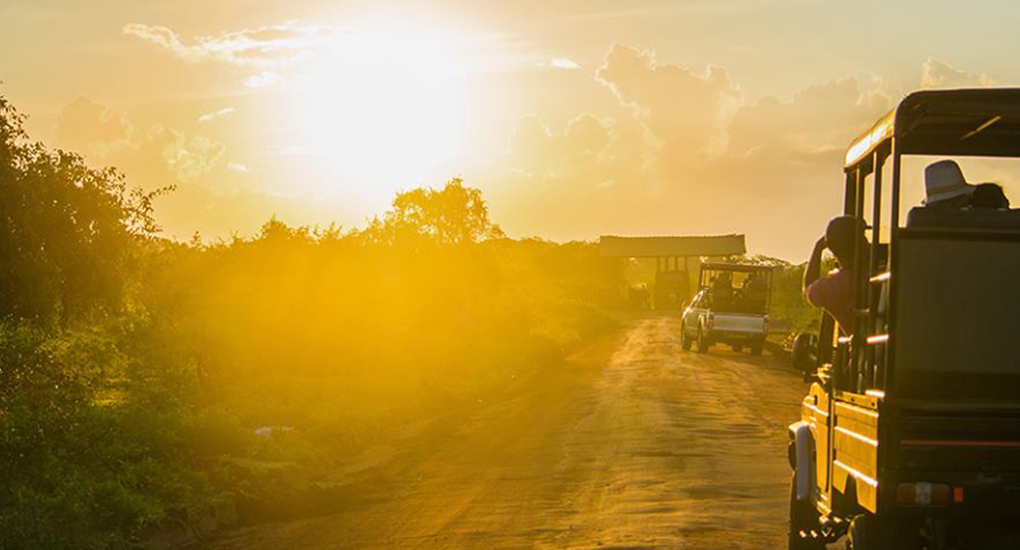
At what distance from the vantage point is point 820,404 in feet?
27.3

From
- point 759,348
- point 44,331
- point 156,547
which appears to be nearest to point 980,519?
point 156,547

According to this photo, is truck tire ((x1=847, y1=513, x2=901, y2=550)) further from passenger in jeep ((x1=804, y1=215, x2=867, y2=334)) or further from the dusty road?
the dusty road

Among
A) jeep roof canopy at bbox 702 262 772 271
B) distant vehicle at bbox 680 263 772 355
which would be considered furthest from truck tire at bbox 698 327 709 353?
jeep roof canopy at bbox 702 262 772 271

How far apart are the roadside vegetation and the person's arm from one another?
21.4 ft

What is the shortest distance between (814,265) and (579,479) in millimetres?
7638

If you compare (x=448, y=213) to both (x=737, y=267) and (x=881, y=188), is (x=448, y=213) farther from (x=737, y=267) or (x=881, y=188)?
(x=881, y=188)

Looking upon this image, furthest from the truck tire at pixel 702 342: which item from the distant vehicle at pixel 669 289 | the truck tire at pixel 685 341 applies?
the distant vehicle at pixel 669 289

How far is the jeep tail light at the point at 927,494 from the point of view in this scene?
6.22 m

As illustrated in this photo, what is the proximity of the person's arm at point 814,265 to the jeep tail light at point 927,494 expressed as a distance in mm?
1988

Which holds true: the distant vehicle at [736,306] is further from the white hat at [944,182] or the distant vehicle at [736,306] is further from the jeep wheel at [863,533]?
the jeep wheel at [863,533]

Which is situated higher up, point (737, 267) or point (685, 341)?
point (737, 267)

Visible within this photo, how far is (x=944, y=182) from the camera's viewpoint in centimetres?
768

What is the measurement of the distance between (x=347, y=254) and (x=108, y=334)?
45.6ft

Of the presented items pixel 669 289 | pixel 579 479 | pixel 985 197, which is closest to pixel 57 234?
pixel 579 479
